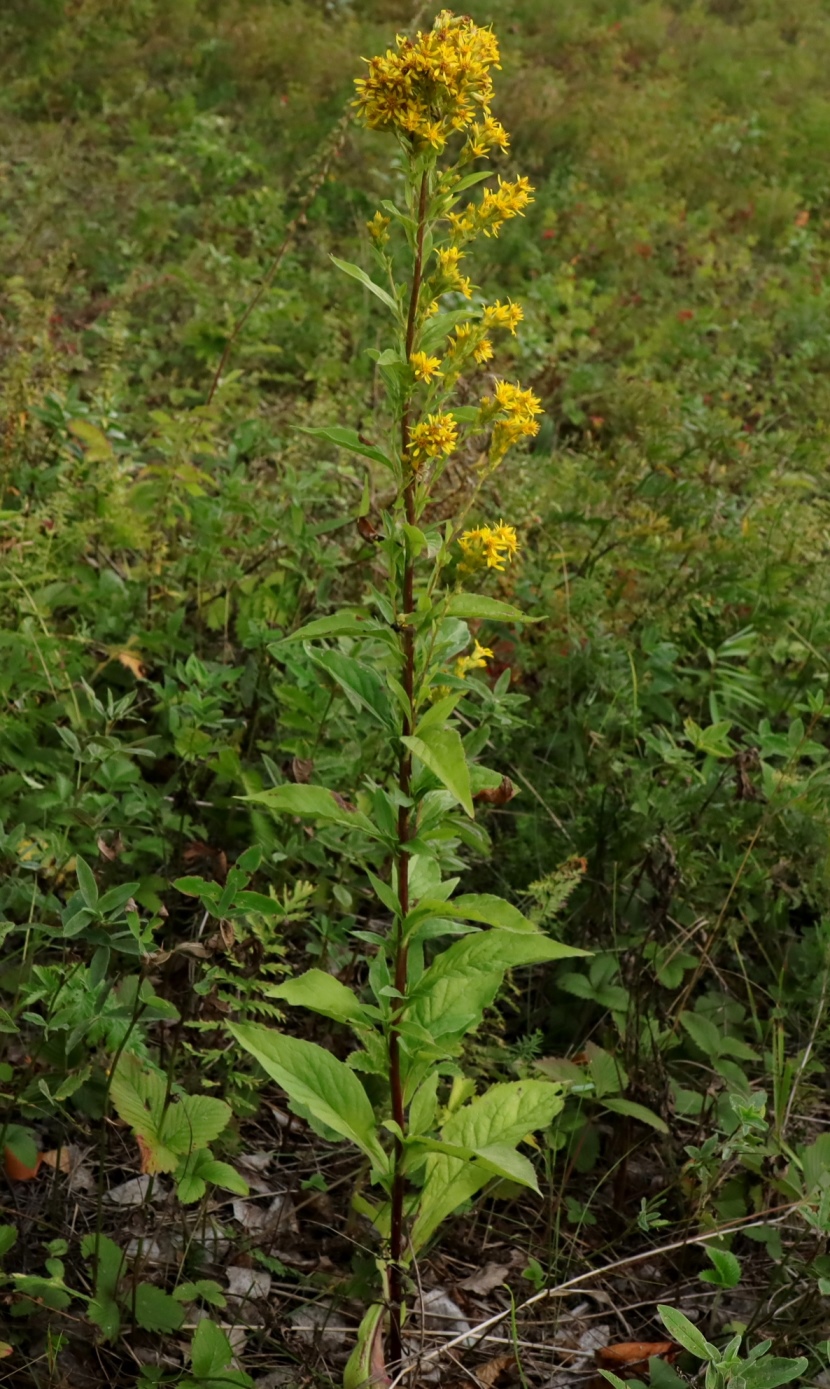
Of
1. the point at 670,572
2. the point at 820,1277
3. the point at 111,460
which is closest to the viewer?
the point at 820,1277

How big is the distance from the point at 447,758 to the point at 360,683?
0.27 meters

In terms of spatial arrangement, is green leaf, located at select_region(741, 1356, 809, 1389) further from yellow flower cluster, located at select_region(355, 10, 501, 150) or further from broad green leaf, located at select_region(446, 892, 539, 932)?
yellow flower cluster, located at select_region(355, 10, 501, 150)

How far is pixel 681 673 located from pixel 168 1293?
2076 millimetres

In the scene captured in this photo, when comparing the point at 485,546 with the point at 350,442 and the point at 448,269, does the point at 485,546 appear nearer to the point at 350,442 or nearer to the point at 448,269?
the point at 350,442

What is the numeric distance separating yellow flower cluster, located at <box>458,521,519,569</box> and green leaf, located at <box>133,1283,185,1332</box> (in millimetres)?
1234

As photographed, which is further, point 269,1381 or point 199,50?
point 199,50

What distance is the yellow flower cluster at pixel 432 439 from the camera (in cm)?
162

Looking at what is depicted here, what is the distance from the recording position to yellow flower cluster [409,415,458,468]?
5.30ft

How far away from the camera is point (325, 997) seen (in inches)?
66.4

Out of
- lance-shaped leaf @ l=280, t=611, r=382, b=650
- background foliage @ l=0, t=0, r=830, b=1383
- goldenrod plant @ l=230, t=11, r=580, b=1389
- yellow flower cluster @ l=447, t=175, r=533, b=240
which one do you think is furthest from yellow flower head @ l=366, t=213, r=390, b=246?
background foliage @ l=0, t=0, r=830, b=1383

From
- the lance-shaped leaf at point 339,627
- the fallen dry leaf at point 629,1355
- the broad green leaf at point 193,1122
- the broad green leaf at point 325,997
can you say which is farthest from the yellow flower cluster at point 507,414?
the fallen dry leaf at point 629,1355

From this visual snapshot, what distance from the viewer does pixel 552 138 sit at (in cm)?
795

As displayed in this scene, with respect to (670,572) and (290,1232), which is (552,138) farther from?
(290,1232)

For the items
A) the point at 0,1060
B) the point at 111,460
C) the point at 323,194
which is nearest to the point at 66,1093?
the point at 0,1060
